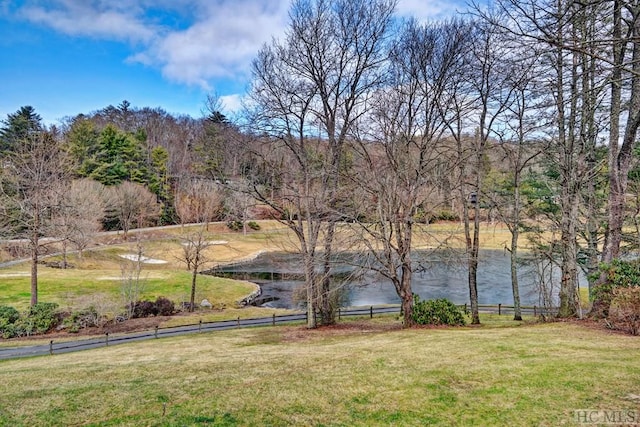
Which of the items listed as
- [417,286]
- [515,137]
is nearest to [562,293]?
[515,137]

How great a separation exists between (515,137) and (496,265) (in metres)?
26.7

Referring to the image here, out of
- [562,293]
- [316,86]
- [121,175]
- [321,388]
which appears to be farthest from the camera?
[121,175]

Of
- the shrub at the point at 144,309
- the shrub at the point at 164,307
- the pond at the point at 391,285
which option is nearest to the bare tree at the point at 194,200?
the pond at the point at 391,285

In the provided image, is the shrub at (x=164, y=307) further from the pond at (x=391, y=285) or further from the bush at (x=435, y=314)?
the bush at (x=435, y=314)

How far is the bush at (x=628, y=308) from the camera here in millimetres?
9188

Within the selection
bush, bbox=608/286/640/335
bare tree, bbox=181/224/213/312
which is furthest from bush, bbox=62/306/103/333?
bush, bbox=608/286/640/335

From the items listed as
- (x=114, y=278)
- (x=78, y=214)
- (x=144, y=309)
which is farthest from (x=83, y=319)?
(x=78, y=214)

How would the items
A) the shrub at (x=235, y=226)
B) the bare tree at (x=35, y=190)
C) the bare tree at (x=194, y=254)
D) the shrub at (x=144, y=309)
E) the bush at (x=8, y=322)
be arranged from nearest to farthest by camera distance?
the bush at (x=8, y=322) < the bare tree at (x=35, y=190) < the shrub at (x=144, y=309) < the bare tree at (x=194, y=254) < the shrub at (x=235, y=226)

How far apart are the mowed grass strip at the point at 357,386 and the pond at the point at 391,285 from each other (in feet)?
41.8

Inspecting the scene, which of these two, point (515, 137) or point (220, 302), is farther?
point (220, 302)

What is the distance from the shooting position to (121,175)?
167 ft

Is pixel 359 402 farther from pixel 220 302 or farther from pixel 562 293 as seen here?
pixel 220 302

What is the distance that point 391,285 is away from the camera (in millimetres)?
Result: 33156

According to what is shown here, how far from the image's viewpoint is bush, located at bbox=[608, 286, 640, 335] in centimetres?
919
